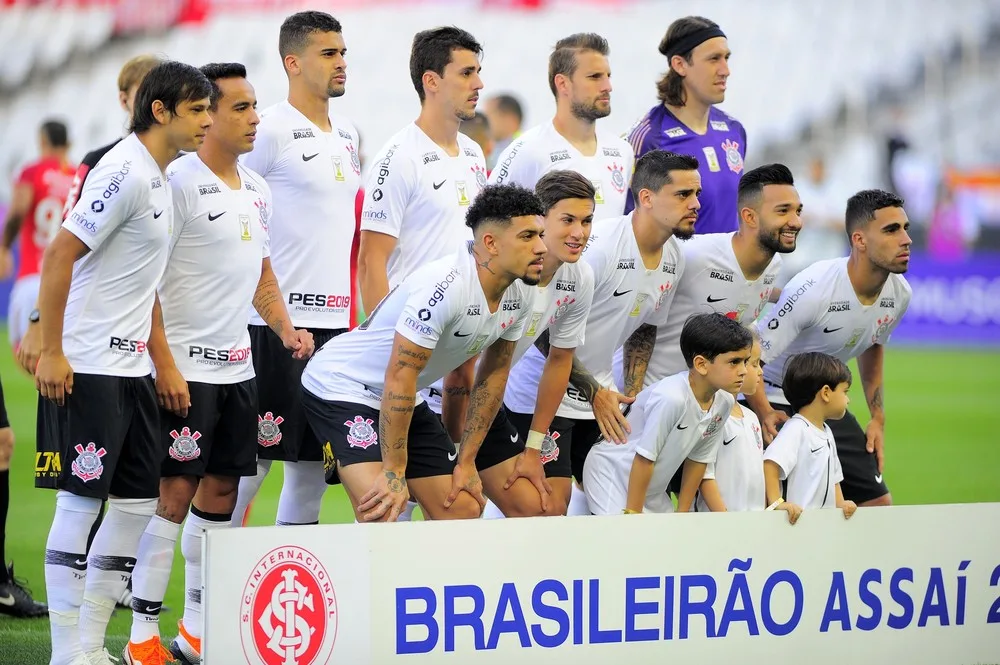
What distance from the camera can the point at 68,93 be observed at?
2411cm

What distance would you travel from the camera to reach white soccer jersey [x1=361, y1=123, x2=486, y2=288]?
17.9 ft

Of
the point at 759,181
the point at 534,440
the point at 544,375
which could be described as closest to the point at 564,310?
the point at 544,375

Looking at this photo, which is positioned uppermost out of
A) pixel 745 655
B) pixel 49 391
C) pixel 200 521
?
pixel 49 391

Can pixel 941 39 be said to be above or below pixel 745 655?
above

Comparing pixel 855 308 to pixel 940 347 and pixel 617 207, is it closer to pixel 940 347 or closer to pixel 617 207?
pixel 617 207

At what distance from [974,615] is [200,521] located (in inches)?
118

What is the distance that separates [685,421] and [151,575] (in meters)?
2.19

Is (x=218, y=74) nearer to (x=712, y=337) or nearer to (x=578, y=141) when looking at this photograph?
(x=578, y=141)

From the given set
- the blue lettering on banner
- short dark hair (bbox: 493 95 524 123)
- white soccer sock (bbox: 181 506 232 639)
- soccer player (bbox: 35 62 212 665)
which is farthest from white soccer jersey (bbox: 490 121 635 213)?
short dark hair (bbox: 493 95 524 123)

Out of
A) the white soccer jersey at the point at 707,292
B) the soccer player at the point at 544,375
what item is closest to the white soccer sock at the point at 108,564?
the soccer player at the point at 544,375

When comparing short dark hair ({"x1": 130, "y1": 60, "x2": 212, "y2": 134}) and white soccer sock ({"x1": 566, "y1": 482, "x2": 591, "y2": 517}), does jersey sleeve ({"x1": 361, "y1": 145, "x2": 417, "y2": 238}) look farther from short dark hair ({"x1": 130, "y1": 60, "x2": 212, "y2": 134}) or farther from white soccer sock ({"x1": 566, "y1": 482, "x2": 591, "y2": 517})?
white soccer sock ({"x1": 566, "y1": 482, "x2": 591, "y2": 517})

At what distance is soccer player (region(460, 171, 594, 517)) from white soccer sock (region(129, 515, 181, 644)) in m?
1.25

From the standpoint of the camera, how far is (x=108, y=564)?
4688 millimetres

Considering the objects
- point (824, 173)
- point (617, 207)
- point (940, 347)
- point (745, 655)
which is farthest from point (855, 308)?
point (824, 173)
